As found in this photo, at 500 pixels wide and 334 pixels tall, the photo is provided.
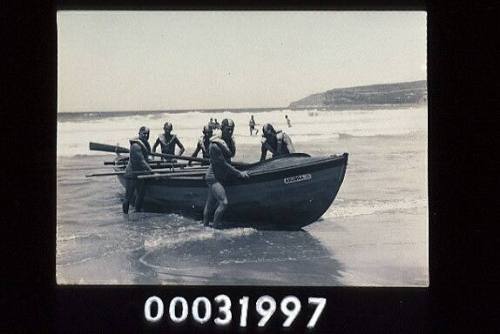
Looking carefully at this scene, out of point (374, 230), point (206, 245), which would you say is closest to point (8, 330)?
point (206, 245)

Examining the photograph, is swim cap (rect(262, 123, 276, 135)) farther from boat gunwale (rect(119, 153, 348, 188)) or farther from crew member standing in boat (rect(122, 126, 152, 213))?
crew member standing in boat (rect(122, 126, 152, 213))

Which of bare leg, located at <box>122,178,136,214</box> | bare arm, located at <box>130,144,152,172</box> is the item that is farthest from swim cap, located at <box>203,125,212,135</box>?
bare leg, located at <box>122,178,136,214</box>

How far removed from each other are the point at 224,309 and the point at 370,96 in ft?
4.83

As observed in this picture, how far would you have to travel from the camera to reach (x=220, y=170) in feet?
13.1

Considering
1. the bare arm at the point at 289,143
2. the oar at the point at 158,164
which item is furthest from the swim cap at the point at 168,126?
the bare arm at the point at 289,143

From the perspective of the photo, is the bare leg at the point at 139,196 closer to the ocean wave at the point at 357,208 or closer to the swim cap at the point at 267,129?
the swim cap at the point at 267,129

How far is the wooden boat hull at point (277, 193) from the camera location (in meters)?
3.96

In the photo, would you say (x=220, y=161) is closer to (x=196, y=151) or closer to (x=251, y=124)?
(x=196, y=151)

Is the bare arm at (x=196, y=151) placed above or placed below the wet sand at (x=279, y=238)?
above

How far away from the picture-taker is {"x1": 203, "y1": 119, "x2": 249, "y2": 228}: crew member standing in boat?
3.96 meters

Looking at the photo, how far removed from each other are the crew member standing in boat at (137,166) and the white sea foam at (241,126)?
0.14ft

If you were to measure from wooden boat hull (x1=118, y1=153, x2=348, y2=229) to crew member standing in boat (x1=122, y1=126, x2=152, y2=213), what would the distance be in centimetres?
5

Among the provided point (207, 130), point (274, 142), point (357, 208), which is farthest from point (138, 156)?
point (357, 208)

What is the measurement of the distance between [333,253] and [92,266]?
1.37m
